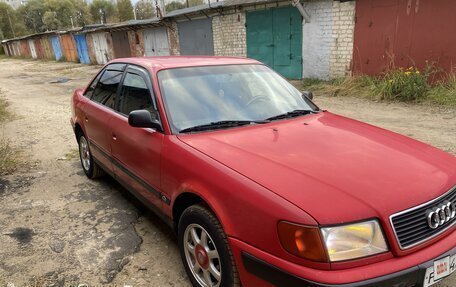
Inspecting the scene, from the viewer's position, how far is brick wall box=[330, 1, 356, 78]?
1101 cm

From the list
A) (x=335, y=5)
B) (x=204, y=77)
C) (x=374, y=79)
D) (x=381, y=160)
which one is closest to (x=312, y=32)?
(x=335, y=5)

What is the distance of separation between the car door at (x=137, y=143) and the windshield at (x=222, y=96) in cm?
18

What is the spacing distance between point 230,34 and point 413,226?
1464 cm

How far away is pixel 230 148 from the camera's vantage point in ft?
7.91

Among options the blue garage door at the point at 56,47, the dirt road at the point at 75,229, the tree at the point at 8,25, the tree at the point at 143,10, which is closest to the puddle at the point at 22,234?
the dirt road at the point at 75,229

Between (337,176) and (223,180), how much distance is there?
0.63m

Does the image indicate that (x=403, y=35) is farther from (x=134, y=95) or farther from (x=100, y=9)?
(x=100, y=9)

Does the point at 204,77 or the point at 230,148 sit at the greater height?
the point at 204,77

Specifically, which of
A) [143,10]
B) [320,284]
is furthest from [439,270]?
[143,10]

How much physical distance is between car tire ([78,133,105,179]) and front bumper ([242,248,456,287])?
3067mm

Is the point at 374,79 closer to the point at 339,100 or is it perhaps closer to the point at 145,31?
the point at 339,100

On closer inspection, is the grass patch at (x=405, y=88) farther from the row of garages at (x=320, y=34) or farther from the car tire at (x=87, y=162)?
the car tire at (x=87, y=162)

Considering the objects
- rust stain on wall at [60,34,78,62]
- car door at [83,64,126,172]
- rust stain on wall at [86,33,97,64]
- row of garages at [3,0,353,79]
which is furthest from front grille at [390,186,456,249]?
rust stain on wall at [60,34,78,62]

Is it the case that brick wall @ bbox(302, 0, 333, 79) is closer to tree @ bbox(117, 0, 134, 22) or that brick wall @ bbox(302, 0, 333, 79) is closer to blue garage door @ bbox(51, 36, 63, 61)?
blue garage door @ bbox(51, 36, 63, 61)
